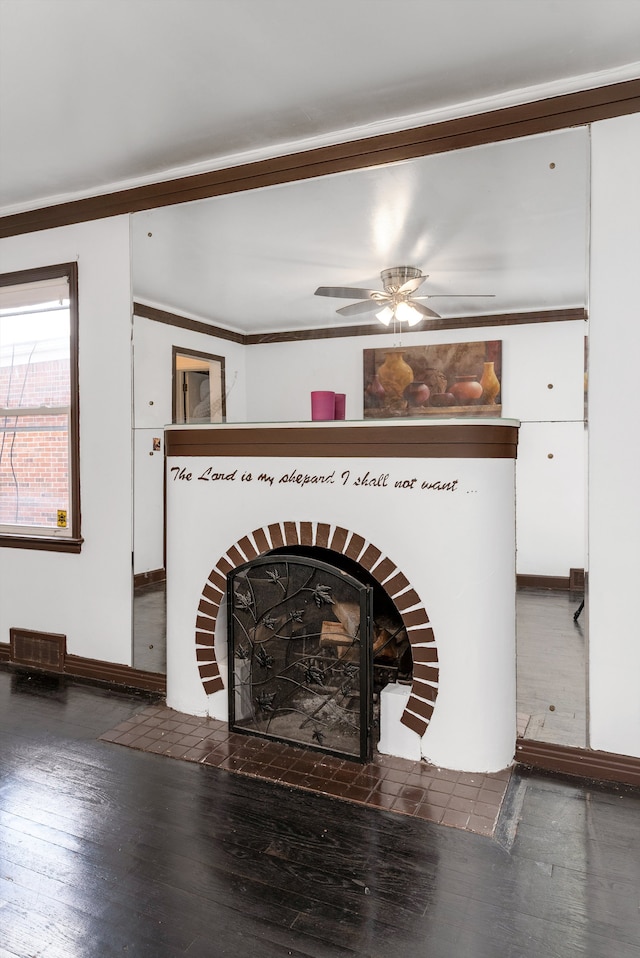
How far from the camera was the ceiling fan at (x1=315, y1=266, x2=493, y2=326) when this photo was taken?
102 inches

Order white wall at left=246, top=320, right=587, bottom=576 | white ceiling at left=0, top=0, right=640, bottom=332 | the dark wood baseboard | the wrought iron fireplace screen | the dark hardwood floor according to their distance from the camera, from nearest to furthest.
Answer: the dark hardwood floor → white ceiling at left=0, top=0, right=640, bottom=332 → white wall at left=246, top=320, right=587, bottom=576 → the wrought iron fireplace screen → the dark wood baseboard

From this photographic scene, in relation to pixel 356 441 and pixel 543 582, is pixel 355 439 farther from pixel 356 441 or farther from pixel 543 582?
pixel 543 582

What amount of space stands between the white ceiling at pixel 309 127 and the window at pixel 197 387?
20 cm

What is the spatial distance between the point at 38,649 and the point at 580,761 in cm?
283

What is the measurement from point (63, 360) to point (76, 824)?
2.35m

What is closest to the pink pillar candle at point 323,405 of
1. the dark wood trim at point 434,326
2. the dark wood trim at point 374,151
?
the dark wood trim at point 434,326

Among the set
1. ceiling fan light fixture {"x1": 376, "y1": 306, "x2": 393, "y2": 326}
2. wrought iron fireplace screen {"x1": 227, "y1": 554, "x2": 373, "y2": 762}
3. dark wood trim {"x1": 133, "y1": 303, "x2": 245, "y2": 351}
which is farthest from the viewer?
dark wood trim {"x1": 133, "y1": 303, "x2": 245, "y2": 351}

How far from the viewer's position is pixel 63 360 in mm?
3535

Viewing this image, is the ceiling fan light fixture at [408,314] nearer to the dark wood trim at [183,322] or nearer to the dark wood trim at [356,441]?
the dark wood trim at [356,441]

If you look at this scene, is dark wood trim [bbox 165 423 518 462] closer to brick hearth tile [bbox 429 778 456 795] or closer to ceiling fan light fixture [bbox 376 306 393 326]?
ceiling fan light fixture [bbox 376 306 393 326]

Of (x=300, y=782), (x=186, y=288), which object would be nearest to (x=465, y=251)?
(x=186, y=288)

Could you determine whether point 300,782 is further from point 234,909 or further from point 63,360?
point 63,360

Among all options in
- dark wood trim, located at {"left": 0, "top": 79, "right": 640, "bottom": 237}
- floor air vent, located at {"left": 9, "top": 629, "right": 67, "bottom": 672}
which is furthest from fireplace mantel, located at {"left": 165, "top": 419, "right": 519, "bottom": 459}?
floor air vent, located at {"left": 9, "top": 629, "right": 67, "bottom": 672}

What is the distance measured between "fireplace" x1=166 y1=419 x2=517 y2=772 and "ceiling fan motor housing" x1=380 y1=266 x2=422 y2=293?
571mm
